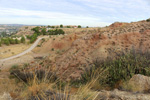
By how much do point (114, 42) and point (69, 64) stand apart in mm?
3632

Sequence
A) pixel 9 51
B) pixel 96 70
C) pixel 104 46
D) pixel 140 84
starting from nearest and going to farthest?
1. pixel 140 84
2. pixel 96 70
3. pixel 104 46
4. pixel 9 51

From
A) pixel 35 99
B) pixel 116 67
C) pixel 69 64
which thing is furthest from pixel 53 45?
pixel 35 99

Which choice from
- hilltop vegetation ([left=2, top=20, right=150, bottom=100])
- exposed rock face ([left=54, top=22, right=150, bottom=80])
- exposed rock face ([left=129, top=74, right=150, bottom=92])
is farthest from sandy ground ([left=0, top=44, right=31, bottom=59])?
exposed rock face ([left=129, top=74, right=150, bottom=92])

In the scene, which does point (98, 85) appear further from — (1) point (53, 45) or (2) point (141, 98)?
(1) point (53, 45)

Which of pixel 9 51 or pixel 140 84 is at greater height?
pixel 140 84

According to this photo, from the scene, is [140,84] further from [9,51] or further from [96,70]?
[9,51]

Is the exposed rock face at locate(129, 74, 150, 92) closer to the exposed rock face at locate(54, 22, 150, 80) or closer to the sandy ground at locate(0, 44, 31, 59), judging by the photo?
the exposed rock face at locate(54, 22, 150, 80)

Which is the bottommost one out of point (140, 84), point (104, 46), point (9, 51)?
point (9, 51)

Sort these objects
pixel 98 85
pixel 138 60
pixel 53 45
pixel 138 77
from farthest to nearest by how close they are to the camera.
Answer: pixel 53 45
pixel 138 60
pixel 98 85
pixel 138 77

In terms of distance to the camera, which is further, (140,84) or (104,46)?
(104,46)

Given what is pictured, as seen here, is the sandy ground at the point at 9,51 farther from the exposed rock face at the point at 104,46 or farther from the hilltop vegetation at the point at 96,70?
the exposed rock face at the point at 104,46

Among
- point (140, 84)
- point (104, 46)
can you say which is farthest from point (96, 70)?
point (104, 46)

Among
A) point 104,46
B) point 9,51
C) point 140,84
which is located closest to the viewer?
point 140,84

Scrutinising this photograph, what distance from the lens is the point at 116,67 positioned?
4.33 meters
